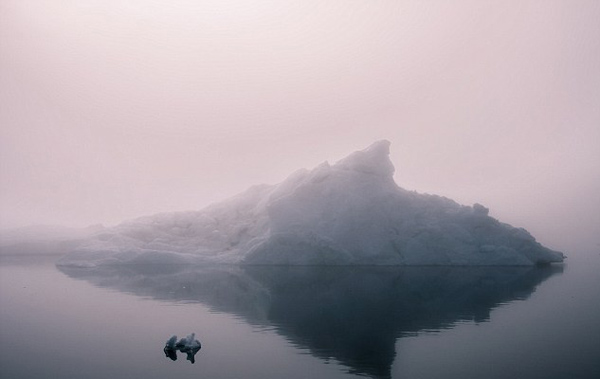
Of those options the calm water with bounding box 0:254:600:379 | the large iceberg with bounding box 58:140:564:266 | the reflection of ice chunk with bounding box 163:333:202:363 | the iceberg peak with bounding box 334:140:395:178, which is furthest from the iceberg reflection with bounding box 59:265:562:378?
the iceberg peak with bounding box 334:140:395:178

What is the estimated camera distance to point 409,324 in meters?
20.3

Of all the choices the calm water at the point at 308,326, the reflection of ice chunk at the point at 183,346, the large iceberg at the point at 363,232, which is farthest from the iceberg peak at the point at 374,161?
the reflection of ice chunk at the point at 183,346

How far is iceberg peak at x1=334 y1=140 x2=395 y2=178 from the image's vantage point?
4972 cm

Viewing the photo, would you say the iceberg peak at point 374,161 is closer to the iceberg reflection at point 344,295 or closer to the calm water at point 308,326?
the iceberg reflection at point 344,295

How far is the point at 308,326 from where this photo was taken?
2022 cm

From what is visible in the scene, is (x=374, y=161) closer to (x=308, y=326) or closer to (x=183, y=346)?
(x=308, y=326)

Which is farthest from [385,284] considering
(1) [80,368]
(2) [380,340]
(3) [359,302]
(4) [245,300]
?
(1) [80,368]

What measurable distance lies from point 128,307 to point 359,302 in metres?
12.2

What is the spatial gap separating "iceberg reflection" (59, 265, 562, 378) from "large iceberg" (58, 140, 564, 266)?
1.74m

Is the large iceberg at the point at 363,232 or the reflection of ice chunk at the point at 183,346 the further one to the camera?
the large iceberg at the point at 363,232

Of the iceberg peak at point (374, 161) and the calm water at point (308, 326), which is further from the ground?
the iceberg peak at point (374, 161)

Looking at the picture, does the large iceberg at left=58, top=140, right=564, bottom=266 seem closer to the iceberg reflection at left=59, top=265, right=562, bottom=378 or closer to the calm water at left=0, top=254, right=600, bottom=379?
the iceberg reflection at left=59, top=265, right=562, bottom=378

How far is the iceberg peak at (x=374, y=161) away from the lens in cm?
4972

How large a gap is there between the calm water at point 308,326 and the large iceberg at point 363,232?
8.02 metres
